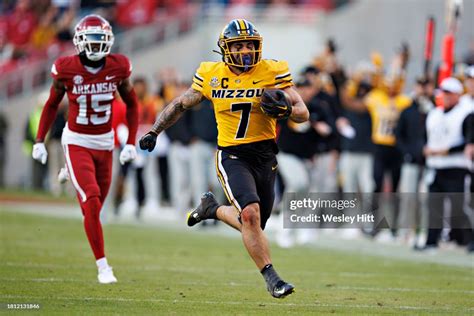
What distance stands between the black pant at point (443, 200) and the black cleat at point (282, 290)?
19.4 ft

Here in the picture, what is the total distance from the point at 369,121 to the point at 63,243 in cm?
501


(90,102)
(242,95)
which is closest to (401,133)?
(90,102)

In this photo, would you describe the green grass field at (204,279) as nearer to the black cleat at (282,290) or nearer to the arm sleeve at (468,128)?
the black cleat at (282,290)

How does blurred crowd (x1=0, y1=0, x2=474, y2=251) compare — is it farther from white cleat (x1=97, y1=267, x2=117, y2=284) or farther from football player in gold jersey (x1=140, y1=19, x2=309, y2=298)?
white cleat (x1=97, y1=267, x2=117, y2=284)

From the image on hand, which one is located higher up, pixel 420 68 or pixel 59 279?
pixel 420 68

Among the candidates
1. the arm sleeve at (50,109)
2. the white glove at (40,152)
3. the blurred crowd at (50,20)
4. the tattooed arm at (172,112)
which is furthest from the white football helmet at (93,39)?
the blurred crowd at (50,20)

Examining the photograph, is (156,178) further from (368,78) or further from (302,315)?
(302,315)

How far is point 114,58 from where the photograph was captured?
10211 mm

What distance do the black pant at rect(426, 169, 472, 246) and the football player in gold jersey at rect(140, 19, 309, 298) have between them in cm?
508

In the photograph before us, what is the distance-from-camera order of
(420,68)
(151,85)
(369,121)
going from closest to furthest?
(369,121), (420,68), (151,85)

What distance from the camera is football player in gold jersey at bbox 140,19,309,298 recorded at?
8586 millimetres

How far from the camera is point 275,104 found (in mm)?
8133

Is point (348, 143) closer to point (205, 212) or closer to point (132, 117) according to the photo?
point (132, 117)

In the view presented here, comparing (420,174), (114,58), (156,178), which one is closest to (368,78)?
(420,174)
